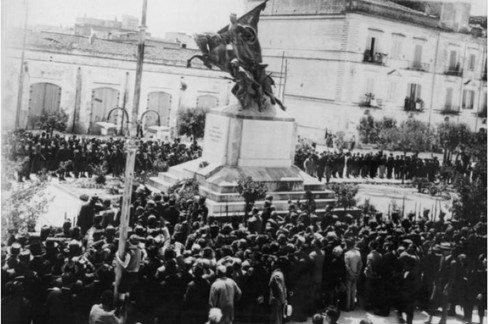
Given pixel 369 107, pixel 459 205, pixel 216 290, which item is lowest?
pixel 216 290

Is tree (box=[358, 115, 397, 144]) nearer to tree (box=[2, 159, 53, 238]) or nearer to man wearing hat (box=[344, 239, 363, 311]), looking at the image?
man wearing hat (box=[344, 239, 363, 311])

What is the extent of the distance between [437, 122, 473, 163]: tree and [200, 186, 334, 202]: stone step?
115 inches

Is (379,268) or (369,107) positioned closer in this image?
(379,268)

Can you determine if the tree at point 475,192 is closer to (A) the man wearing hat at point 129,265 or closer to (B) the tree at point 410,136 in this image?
(B) the tree at point 410,136

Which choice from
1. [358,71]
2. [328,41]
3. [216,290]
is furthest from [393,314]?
[328,41]

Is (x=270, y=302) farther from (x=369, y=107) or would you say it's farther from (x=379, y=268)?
(x=369, y=107)

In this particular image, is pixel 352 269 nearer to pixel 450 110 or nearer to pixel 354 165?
pixel 450 110

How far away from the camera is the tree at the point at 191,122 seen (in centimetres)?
1784

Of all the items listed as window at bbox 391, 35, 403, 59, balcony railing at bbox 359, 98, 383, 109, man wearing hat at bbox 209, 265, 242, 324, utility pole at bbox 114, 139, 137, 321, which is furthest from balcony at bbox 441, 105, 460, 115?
utility pole at bbox 114, 139, 137, 321

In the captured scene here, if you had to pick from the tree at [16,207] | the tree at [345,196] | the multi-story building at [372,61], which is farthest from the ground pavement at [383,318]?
the tree at [345,196]

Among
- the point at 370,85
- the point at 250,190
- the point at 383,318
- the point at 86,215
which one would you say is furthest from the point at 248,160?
the point at 383,318

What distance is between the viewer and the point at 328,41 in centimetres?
1644

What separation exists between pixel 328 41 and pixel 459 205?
7.16 m

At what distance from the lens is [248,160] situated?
13.6 m
